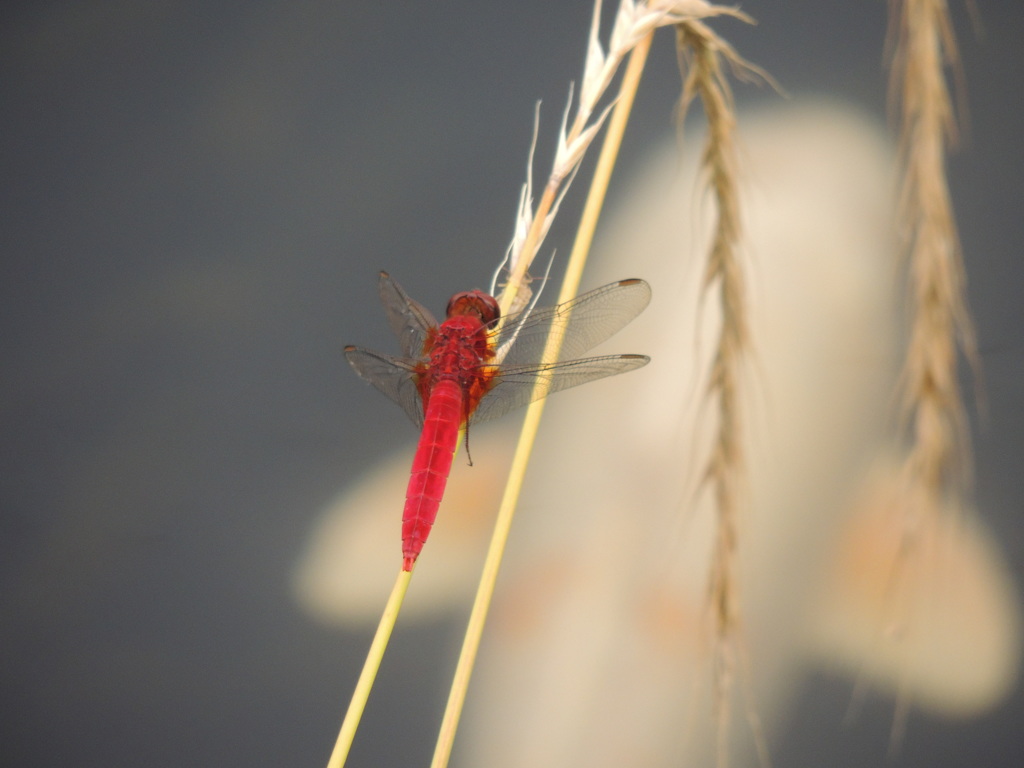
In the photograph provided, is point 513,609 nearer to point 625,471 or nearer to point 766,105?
point 625,471

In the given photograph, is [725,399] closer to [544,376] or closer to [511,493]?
[511,493]

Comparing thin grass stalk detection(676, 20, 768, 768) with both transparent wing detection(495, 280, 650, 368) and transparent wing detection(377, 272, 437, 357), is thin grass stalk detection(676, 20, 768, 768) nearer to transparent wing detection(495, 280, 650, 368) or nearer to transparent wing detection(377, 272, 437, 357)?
transparent wing detection(495, 280, 650, 368)

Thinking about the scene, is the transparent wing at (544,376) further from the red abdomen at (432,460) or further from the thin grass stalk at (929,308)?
the thin grass stalk at (929,308)

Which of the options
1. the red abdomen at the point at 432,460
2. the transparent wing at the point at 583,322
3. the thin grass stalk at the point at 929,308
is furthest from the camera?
the transparent wing at the point at 583,322

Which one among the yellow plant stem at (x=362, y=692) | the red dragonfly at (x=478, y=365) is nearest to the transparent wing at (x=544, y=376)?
the red dragonfly at (x=478, y=365)

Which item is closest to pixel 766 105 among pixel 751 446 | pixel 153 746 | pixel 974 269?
pixel 974 269

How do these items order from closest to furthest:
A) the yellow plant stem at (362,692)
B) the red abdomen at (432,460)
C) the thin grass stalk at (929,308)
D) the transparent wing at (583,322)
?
the thin grass stalk at (929,308), the yellow plant stem at (362,692), the red abdomen at (432,460), the transparent wing at (583,322)

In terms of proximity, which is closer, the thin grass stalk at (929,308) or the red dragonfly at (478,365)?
the thin grass stalk at (929,308)
